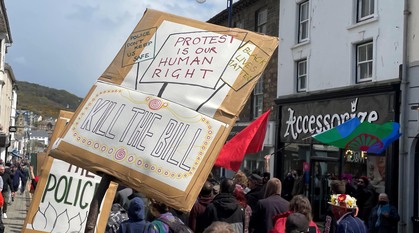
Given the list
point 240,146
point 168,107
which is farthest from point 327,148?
point 168,107

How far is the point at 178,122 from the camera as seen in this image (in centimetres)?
350

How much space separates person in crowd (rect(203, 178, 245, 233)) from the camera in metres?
6.93

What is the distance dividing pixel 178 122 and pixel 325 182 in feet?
50.6

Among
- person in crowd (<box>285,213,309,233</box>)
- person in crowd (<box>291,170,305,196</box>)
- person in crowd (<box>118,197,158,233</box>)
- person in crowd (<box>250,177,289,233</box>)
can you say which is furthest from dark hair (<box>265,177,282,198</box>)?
person in crowd (<box>291,170,305,196</box>)

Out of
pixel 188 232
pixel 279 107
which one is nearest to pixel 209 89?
pixel 188 232

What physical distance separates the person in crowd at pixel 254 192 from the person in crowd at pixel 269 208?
1636mm

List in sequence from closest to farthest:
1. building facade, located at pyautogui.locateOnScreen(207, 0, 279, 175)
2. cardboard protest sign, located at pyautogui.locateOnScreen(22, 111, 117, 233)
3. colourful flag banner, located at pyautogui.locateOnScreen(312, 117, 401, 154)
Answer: cardboard protest sign, located at pyautogui.locateOnScreen(22, 111, 117, 233) → colourful flag banner, located at pyautogui.locateOnScreen(312, 117, 401, 154) → building facade, located at pyautogui.locateOnScreen(207, 0, 279, 175)

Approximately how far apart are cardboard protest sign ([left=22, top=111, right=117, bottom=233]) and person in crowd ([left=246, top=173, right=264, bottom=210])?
4.07 metres

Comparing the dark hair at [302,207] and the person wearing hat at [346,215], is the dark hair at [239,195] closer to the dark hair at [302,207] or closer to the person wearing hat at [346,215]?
the person wearing hat at [346,215]

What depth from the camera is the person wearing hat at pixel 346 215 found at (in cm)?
593

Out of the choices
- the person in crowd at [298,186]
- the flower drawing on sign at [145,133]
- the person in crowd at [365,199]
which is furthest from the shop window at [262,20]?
the flower drawing on sign at [145,133]

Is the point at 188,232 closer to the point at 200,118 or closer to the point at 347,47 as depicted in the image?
the point at 200,118

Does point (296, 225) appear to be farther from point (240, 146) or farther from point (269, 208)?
point (240, 146)

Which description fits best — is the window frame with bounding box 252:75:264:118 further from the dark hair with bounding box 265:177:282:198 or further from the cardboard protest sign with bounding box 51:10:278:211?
the cardboard protest sign with bounding box 51:10:278:211
